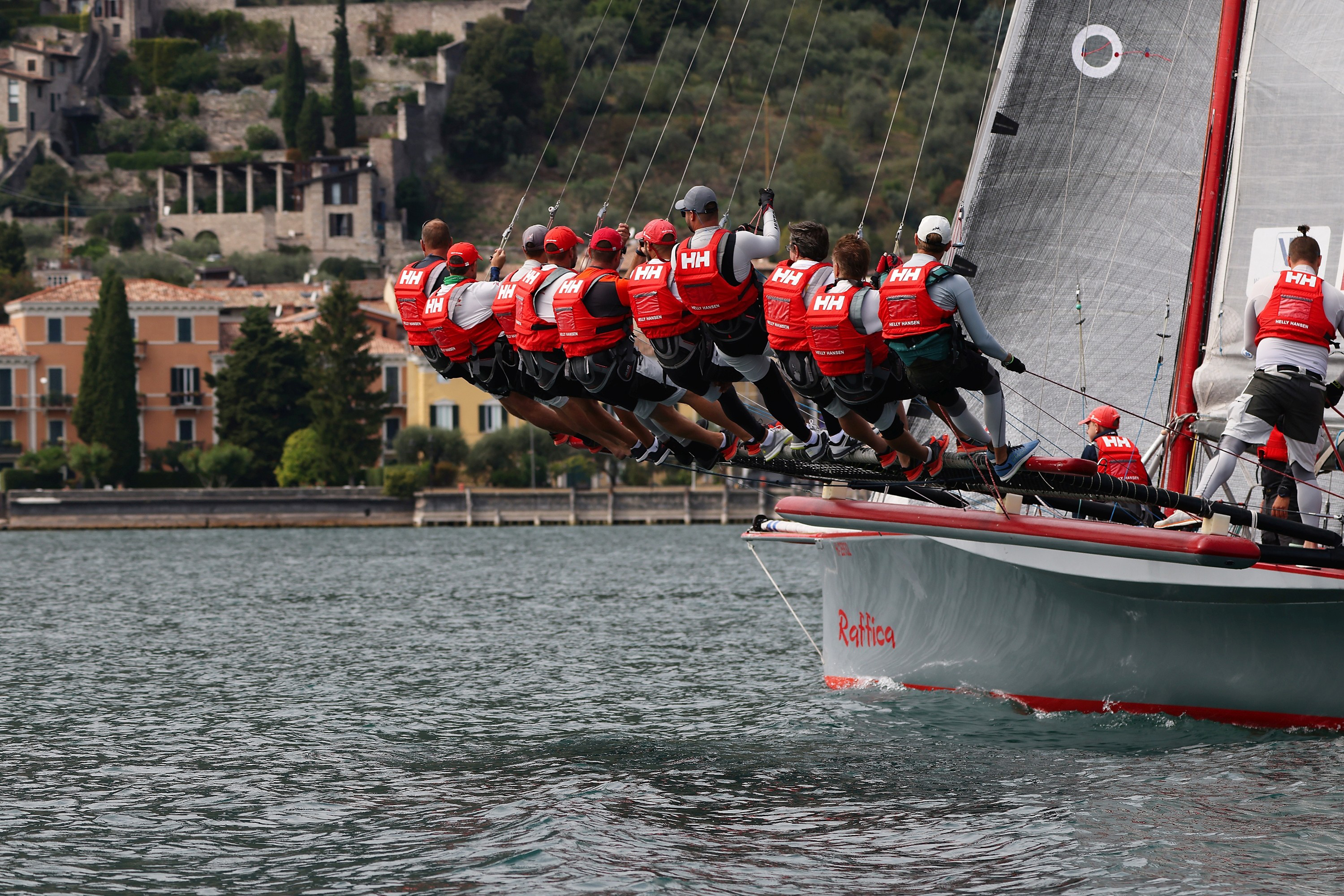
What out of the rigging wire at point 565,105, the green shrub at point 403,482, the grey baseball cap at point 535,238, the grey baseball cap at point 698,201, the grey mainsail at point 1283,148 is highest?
the rigging wire at point 565,105

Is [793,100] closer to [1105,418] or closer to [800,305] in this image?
[1105,418]

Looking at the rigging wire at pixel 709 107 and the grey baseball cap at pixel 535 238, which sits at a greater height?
the rigging wire at pixel 709 107

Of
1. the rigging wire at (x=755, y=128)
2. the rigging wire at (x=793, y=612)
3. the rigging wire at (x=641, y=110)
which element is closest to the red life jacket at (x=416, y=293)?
the rigging wire at (x=641, y=110)

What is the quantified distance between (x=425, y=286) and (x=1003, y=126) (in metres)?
6.41

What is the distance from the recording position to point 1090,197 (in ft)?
57.9

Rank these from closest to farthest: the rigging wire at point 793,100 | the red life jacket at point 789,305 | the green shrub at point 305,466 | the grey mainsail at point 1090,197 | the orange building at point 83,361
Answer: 1. the red life jacket at point 789,305
2. the rigging wire at point 793,100
3. the grey mainsail at point 1090,197
4. the green shrub at point 305,466
5. the orange building at point 83,361

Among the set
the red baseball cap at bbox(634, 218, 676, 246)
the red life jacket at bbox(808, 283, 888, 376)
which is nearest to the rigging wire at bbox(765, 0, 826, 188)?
the red baseball cap at bbox(634, 218, 676, 246)

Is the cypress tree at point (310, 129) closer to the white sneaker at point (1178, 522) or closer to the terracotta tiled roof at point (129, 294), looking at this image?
the terracotta tiled roof at point (129, 294)

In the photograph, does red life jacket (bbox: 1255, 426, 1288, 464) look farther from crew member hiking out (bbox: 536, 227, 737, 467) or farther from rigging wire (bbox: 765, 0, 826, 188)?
crew member hiking out (bbox: 536, 227, 737, 467)

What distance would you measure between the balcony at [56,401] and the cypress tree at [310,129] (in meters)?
67.5

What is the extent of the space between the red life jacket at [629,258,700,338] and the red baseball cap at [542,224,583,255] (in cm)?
73

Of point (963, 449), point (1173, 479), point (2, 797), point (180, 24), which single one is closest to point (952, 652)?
point (1173, 479)

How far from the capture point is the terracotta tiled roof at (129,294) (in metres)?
88.2

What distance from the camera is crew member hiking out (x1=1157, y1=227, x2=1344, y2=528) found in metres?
13.3
